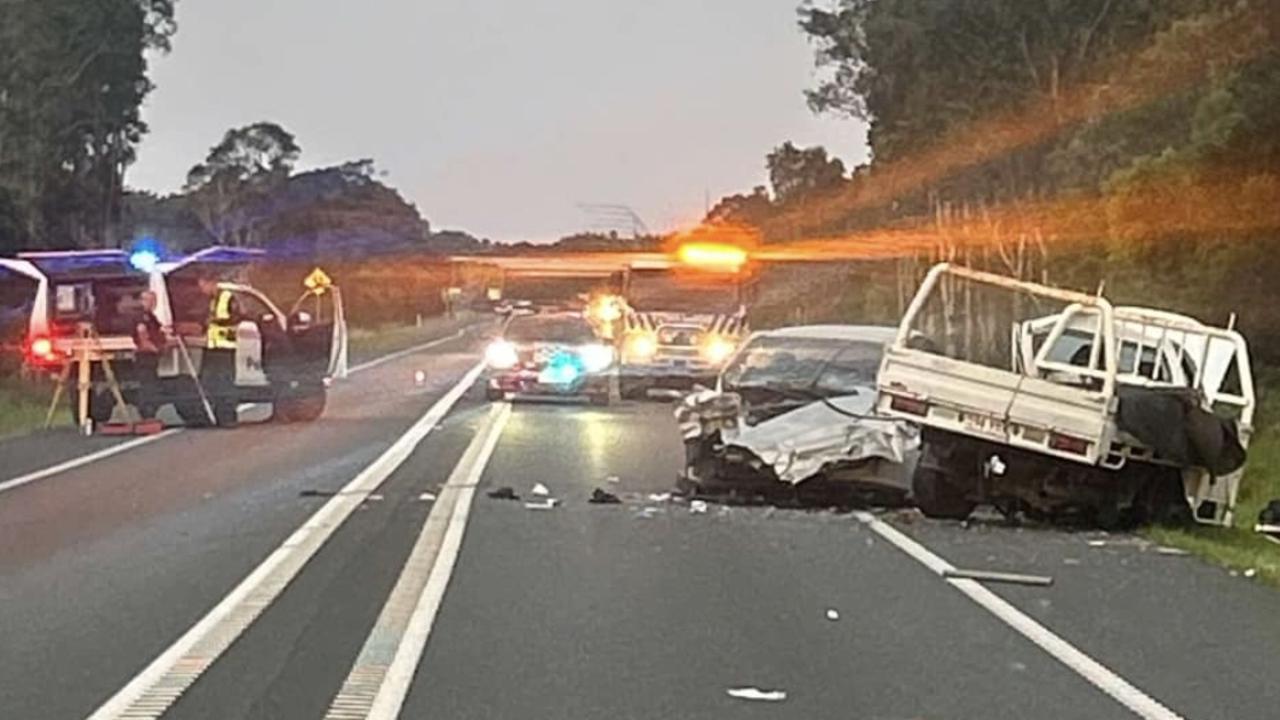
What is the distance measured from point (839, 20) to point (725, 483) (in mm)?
50472

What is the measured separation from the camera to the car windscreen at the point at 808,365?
1962 centimetres

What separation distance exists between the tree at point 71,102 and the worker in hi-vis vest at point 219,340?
33.7 meters

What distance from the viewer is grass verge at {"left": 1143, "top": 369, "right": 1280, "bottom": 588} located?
15188mm

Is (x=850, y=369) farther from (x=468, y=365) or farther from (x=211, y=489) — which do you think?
(x=468, y=365)

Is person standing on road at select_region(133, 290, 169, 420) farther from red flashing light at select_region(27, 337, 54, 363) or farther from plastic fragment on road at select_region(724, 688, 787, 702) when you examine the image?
plastic fragment on road at select_region(724, 688, 787, 702)

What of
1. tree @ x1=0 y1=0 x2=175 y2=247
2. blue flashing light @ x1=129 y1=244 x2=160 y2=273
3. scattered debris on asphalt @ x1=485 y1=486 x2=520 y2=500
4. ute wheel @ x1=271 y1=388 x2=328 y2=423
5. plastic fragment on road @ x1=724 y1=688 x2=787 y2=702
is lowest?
ute wheel @ x1=271 y1=388 x2=328 y2=423

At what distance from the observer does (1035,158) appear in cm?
5769

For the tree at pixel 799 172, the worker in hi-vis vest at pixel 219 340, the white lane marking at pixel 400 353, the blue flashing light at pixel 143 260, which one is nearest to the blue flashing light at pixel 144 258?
the blue flashing light at pixel 143 260

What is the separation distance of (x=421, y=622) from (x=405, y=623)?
9 centimetres

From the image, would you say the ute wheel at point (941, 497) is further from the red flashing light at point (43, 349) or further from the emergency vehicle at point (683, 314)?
the emergency vehicle at point (683, 314)

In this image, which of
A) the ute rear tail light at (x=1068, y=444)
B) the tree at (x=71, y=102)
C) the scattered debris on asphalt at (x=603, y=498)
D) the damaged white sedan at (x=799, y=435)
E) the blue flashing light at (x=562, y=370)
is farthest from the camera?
the tree at (x=71, y=102)

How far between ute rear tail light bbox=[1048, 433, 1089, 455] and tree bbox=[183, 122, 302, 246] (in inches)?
3275

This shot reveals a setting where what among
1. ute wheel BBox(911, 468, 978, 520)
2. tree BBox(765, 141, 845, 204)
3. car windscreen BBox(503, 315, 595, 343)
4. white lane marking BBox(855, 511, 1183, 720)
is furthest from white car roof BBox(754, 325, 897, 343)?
tree BBox(765, 141, 845, 204)

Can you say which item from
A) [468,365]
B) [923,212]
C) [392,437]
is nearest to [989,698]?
[392,437]
